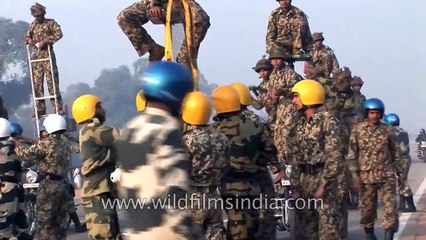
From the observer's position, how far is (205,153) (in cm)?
977

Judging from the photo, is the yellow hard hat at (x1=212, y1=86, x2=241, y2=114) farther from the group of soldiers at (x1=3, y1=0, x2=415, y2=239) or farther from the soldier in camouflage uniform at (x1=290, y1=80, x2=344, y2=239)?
the soldier in camouflage uniform at (x1=290, y1=80, x2=344, y2=239)

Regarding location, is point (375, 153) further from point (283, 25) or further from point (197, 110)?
point (197, 110)

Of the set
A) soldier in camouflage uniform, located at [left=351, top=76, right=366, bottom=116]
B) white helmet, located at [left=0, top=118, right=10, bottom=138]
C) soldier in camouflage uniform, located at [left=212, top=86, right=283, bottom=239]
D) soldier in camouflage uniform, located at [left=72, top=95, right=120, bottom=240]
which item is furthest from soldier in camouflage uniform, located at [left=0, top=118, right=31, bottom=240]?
soldier in camouflage uniform, located at [left=351, top=76, right=366, bottom=116]

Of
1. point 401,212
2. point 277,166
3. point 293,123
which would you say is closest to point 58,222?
point 277,166

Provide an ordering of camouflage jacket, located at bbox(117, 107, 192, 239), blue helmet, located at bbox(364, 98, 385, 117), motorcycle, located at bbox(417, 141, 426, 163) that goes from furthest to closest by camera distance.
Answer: motorcycle, located at bbox(417, 141, 426, 163)
blue helmet, located at bbox(364, 98, 385, 117)
camouflage jacket, located at bbox(117, 107, 192, 239)

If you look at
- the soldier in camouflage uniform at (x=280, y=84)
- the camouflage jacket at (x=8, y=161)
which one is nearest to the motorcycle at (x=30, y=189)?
the camouflage jacket at (x=8, y=161)

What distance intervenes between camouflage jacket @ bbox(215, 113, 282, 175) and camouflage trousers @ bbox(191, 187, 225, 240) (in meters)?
0.53

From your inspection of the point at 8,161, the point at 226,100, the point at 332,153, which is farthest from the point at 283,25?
the point at 8,161

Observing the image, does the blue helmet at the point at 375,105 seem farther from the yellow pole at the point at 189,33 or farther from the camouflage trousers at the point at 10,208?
the camouflage trousers at the point at 10,208

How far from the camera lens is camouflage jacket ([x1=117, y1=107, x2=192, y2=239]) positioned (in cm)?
592

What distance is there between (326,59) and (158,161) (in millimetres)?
11564

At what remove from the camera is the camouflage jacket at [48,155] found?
526 inches

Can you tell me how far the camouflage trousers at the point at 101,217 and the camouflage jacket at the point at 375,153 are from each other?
3.94 metres

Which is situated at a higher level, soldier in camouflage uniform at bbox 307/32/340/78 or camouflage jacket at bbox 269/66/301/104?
soldier in camouflage uniform at bbox 307/32/340/78
